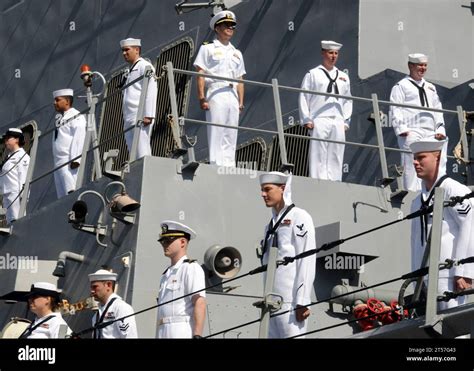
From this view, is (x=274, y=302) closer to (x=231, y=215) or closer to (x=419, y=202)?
(x=419, y=202)

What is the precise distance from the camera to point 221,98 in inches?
551

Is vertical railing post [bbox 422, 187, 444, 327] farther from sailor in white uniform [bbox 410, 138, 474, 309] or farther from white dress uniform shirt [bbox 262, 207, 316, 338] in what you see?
white dress uniform shirt [bbox 262, 207, 316, 338]

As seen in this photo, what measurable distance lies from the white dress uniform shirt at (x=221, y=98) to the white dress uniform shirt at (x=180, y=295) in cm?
278

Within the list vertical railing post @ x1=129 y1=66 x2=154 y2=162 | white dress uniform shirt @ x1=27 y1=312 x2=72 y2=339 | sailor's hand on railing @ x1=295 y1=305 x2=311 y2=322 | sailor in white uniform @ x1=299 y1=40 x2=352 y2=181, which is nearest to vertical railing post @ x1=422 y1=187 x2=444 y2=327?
sailor's hand on railing @ x1=295 y1=305 x2=311 y2=322

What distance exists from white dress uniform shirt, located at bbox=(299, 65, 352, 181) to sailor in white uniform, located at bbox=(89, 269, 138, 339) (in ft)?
9.72

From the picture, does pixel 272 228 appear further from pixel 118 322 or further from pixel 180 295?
pixel 118 322

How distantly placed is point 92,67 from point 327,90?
213 inches

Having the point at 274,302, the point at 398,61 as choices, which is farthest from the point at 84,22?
the point at 274,302

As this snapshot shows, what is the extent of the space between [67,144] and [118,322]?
4.59 metres

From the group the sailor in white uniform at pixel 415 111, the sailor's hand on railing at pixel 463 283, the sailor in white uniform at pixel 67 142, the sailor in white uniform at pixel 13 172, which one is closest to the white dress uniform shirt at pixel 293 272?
the sailor's hand on railing at pixel 463 283

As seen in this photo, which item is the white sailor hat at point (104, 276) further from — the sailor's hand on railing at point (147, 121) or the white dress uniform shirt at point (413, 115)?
the white dress uniform shirt at point (413, 115)

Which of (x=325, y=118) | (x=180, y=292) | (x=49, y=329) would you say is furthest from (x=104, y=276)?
(x=325, y=118)

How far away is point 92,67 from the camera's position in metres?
19.2

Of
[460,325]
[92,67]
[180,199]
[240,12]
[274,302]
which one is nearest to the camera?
[460,325]
